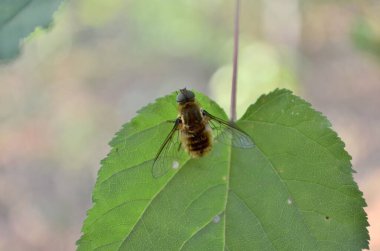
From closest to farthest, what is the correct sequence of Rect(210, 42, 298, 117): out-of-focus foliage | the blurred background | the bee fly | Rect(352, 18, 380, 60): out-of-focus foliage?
1. the bee fly
2. Rect(352, 18, 380, 60): out-of-focus foliage
3. Rect(210, 42, 298, 117): out-of-focus foliage
4. the blurred background

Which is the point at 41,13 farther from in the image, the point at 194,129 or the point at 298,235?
the point at 298,235

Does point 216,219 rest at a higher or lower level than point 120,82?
lower

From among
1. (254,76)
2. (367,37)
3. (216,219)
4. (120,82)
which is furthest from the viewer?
(120,82)

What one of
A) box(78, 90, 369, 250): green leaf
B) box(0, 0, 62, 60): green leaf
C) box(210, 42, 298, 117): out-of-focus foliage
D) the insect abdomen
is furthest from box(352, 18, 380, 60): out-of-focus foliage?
box(0, 0, 62, 60): green leaf

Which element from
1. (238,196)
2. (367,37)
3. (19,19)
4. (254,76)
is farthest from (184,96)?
(254,76)

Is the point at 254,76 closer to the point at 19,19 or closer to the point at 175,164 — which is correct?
the point at 175,164

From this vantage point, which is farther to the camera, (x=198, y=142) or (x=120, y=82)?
(x=120, y=82)

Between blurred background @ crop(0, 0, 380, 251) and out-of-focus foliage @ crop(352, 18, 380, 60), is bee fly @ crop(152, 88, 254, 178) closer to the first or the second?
out-of-focus foliage @ crop(352, 18, 380, 60)

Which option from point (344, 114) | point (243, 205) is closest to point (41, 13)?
point (243, 205)
